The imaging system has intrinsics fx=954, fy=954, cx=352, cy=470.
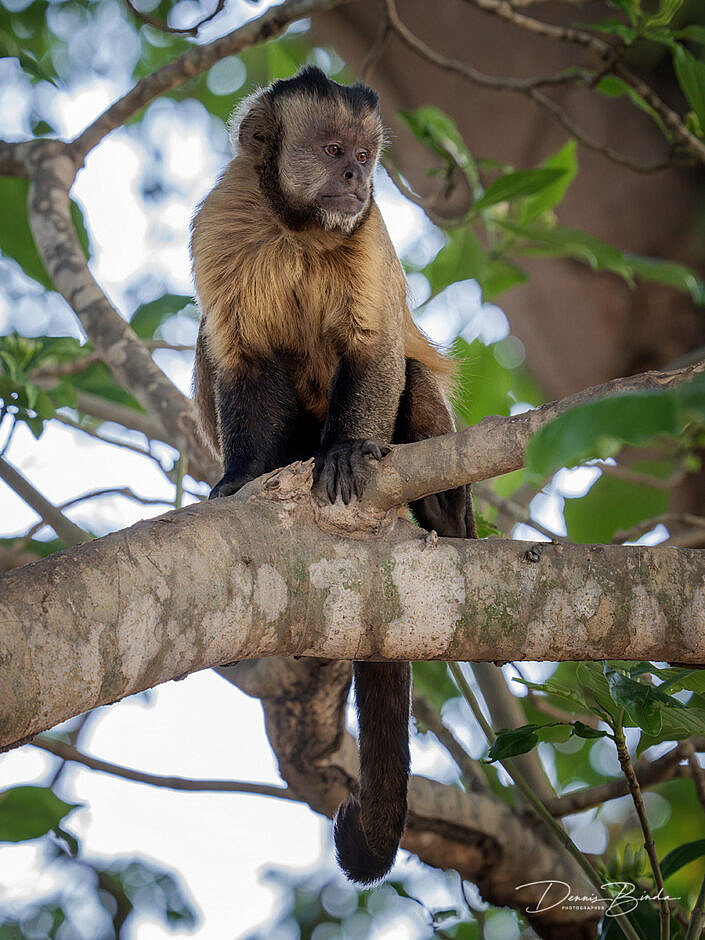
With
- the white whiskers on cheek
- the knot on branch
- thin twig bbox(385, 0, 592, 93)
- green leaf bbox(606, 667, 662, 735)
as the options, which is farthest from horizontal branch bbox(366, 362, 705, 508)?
thin twig bbox(385, 0, 592, 93)

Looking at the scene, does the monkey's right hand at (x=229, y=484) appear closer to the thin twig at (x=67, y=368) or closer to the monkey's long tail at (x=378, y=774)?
the monkey's long tail at (x=378, y=774)

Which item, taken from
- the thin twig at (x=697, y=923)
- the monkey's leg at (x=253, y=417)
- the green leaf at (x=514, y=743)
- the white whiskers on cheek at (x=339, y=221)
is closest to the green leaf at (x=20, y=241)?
the monkey's leg at (x=253, y=417)

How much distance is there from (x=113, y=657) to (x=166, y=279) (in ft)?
16.7

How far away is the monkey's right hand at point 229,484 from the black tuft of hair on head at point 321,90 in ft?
4.33

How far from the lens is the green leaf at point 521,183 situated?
3588 millimetres

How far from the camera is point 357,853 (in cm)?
259

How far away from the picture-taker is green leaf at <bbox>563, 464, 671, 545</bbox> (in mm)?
4031

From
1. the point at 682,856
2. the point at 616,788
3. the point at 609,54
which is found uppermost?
the point at 609,54

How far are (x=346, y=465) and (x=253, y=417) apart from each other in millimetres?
696

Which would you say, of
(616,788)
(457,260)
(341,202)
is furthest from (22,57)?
(616,788)

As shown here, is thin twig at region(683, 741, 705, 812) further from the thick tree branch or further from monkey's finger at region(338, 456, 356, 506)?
monkey's finger at region(338, 456, 356, 506)

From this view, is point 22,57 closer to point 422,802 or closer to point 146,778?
Answer: point 146,778

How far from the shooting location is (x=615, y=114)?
5.84m

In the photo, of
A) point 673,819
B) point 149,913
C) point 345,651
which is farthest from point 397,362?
point 673,819
